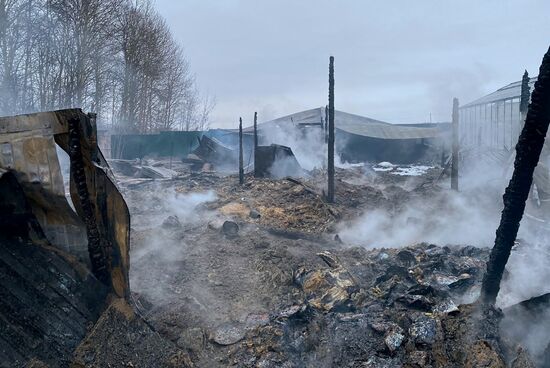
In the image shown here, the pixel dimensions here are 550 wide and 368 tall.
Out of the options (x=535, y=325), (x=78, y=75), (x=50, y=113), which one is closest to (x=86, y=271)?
(x=50, y=113)

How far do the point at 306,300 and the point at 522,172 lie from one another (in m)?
2.78

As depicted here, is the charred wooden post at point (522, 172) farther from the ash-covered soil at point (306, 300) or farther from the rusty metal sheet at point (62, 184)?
the rusty metal sheet at point (62, 184)

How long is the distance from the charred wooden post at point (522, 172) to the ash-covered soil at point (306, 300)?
0.36 meters

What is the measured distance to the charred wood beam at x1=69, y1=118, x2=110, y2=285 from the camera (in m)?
2.78

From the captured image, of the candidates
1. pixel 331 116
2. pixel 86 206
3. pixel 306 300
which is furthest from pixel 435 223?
pixel 86 206

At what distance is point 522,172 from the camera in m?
3.34

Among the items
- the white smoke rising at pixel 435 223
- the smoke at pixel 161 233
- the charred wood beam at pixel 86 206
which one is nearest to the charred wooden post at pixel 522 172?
the charred wood beam at pixel 86 206

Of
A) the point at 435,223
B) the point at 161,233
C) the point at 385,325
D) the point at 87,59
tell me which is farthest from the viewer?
the point at 87,59

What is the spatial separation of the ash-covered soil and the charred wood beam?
817mm

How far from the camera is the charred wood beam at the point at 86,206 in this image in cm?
278

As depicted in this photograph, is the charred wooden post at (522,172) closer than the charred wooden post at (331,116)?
Yes

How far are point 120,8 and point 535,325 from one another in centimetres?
2402

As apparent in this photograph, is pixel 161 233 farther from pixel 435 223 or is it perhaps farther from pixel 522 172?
pixel 522 172

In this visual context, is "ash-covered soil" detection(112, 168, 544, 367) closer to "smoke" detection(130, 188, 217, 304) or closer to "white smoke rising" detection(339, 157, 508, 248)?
"smoke" detection(130, 188, 217, 304)
